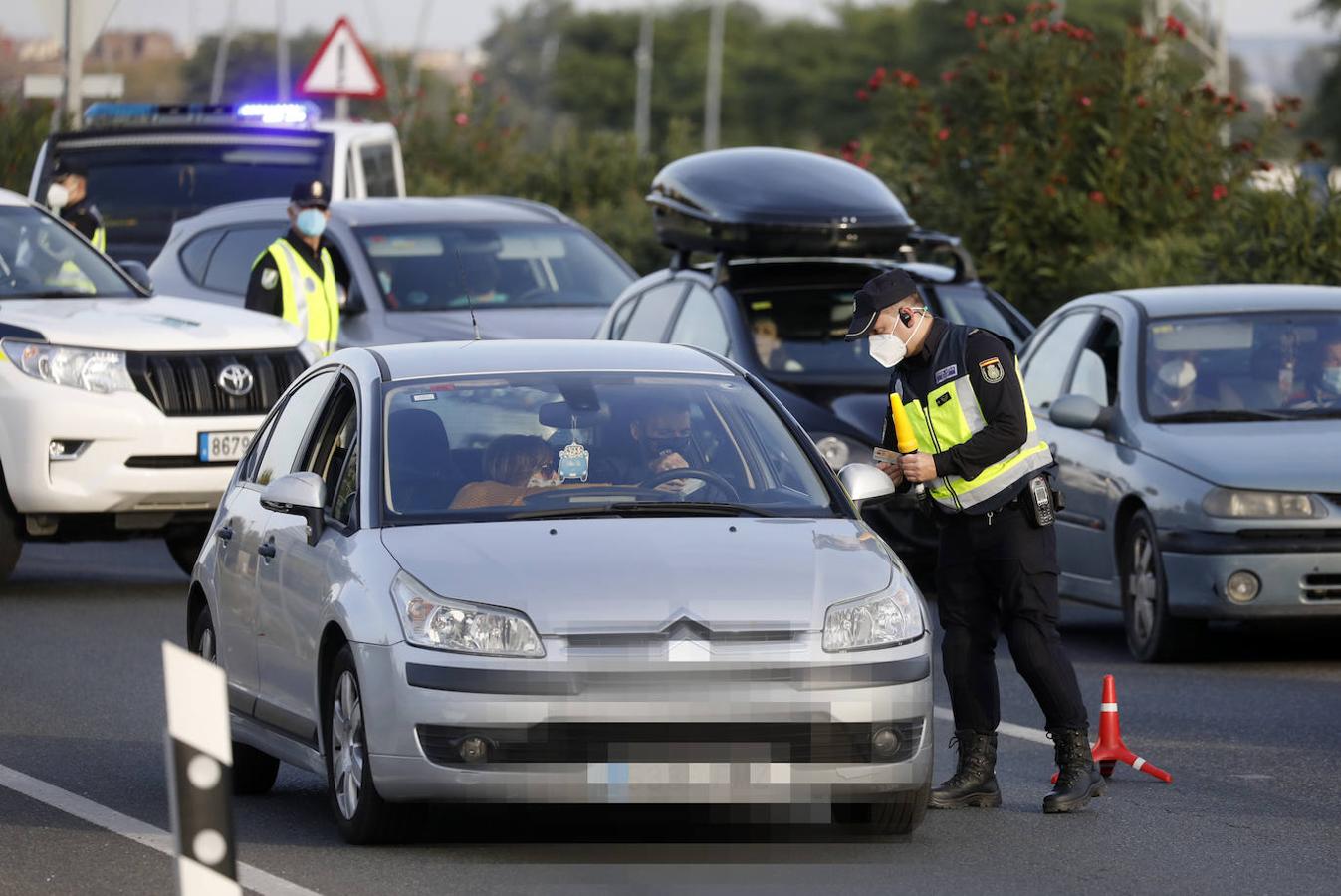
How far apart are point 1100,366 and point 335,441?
5.46m

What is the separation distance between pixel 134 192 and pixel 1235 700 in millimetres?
12916

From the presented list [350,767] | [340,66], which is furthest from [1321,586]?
[340,66]

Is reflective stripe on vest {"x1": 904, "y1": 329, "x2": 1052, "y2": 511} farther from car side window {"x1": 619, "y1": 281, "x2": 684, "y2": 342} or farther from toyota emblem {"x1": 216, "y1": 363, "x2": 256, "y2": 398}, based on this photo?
car side window {"x1": 619, "y1": 281, "x2": 684, "y2": 342}

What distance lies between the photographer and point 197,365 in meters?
14.6

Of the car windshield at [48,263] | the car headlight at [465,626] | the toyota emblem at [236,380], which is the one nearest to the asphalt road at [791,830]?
the car headlight at [465,626]

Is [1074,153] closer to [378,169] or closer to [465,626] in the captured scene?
[378,169]

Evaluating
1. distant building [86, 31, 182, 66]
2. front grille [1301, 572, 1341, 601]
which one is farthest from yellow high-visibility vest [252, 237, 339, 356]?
distant building [86, 31, 182, 66]

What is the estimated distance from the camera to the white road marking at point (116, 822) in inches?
295

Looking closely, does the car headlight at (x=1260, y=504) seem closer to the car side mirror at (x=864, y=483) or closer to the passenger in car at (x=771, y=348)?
the passenger in car at (x=771, y=348)

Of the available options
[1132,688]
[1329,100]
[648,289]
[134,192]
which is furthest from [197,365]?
[1329,100]

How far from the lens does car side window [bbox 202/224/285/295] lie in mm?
19422

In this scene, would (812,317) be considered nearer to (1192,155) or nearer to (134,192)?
(1192,155)

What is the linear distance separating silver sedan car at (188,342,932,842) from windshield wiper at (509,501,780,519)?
0.01m

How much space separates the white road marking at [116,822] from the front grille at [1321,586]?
5.47 m
